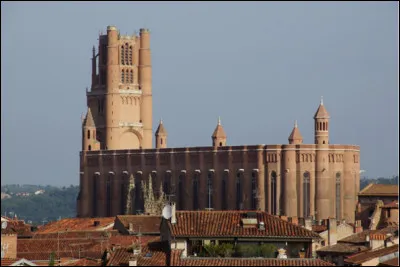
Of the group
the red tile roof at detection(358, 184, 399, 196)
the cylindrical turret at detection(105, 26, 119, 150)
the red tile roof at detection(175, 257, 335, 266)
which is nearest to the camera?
the red tile roof at detection(175, 257, 335, 266)

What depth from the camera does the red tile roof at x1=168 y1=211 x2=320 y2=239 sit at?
2146 inches

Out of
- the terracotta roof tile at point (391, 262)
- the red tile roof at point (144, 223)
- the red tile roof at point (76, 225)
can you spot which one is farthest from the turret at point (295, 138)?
the terracotta roof tile at point (391, 262)

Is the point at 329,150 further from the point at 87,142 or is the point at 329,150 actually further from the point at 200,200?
the point at 87,142

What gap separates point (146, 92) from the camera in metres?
193

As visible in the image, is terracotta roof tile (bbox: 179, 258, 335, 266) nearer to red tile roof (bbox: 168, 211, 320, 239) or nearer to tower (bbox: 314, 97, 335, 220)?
red tile roof (bbox: 168, 211, 320, 239)

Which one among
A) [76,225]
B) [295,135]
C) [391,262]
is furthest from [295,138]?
[391,262]

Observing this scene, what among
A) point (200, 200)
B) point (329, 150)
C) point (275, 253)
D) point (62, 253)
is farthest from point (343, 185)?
point (275, 253)

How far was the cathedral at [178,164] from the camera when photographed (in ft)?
541

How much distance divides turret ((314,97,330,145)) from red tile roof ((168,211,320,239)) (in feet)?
364

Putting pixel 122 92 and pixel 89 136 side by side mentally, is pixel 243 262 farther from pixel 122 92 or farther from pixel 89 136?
pixel 122 92

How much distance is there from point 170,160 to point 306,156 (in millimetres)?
17181

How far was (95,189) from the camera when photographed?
184250 millimetres

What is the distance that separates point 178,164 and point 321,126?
15369mm

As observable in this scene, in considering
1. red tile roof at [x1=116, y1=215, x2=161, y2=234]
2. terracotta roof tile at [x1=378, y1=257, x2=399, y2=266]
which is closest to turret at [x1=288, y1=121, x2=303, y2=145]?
red tile roof at [x1=116, y1=215, x2=161, y2=234]
